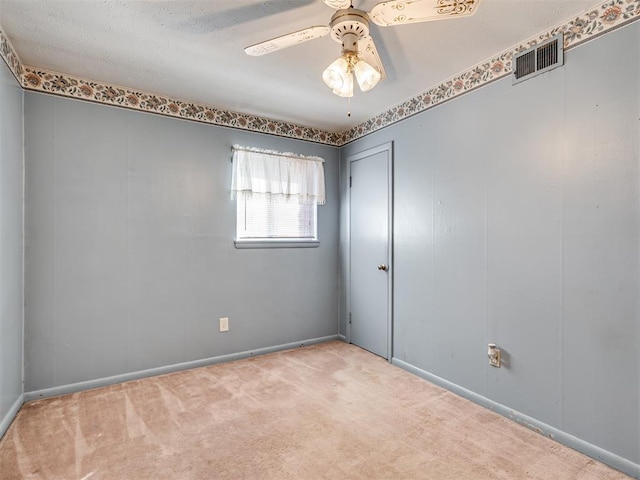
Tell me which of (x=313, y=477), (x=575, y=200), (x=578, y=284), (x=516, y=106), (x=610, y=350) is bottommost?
(x=313, y=477)

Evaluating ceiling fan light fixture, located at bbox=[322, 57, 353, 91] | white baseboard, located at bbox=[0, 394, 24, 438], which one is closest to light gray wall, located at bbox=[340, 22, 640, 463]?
ceiling fan light fixture, located at bbox=[322, 57, 353, 91]

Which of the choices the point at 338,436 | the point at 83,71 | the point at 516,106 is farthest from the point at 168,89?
the point at 338,436

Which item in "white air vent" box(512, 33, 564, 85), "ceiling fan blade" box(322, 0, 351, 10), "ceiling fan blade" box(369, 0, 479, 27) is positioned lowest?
"ceiling fan blade" box(369, 0, 479, 27)

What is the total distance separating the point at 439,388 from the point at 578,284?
130 cm

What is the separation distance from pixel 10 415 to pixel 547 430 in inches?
130

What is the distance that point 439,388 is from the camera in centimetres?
273

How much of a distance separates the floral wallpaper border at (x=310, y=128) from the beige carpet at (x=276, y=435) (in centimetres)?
226

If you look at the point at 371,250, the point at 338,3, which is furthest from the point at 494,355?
the point at 338,3

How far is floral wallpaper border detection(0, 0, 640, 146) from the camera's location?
1.86 meters

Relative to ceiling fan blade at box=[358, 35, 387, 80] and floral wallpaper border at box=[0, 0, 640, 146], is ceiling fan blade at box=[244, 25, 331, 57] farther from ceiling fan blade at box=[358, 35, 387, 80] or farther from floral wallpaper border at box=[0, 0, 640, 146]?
floral wallpaper border at box=[0, 0, 640, 146]

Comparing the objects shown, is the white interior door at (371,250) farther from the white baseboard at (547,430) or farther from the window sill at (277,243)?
the white baseboard at (547,430)

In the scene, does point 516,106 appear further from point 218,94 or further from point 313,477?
point 313,477

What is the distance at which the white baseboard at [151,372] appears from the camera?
256 cm

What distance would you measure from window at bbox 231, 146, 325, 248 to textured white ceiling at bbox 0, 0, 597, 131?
69 centimetres
